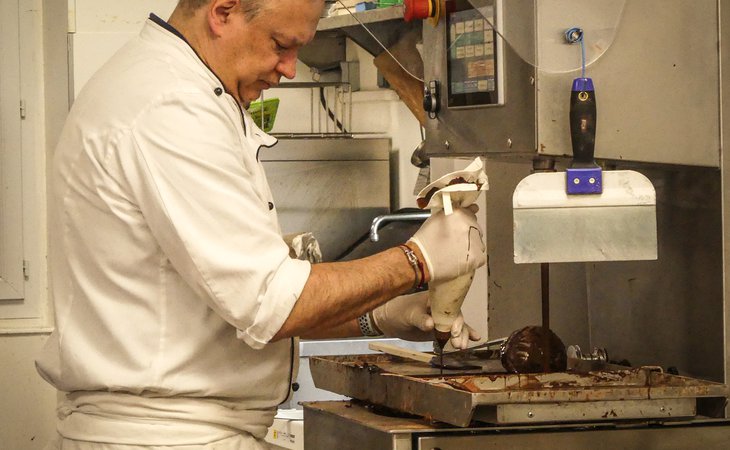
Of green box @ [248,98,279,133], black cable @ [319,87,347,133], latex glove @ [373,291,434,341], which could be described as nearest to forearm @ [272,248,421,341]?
latex glove @ [373,291,434,341]

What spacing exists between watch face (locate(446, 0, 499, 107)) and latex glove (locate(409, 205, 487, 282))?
20cm

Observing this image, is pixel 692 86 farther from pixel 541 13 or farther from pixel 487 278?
pixel 487 278

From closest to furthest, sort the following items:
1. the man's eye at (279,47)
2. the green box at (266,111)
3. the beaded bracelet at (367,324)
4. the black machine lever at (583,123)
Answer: the black machine lever at (583,123), the man's eye at (279,47), the beaded bracelet at (367,324), the green box at (266,111)

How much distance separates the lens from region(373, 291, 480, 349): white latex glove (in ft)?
6.18

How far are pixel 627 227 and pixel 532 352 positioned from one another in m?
0.28

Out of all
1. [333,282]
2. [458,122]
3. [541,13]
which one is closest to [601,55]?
[541,13]

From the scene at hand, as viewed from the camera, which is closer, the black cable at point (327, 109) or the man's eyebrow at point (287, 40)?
the man's eyebrow at point (287, 40)

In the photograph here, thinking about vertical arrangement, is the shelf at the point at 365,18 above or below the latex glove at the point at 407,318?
above

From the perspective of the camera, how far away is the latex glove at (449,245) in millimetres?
1710

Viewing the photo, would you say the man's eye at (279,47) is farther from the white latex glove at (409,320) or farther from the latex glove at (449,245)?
the white latex glove at (409,320)

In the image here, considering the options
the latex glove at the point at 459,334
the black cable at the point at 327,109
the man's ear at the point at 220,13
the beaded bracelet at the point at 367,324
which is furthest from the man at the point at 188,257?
the black cable at the point at 327,109

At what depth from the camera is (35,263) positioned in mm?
3635

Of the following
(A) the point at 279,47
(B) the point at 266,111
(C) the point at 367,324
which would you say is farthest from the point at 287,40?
(B) the point at 266,111

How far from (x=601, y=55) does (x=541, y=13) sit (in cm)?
12
